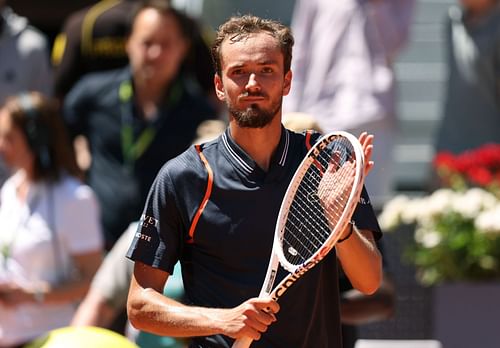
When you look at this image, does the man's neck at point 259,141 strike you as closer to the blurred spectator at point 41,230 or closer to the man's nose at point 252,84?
the man's nose at point 252,84

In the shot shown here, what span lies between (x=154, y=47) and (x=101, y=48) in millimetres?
693

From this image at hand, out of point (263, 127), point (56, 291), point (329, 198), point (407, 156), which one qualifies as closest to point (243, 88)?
point (263, 127)

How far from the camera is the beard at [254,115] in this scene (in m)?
3.88

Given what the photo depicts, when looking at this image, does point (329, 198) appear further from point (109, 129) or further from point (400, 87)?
point (400, 87)

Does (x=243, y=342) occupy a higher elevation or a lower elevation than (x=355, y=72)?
lower

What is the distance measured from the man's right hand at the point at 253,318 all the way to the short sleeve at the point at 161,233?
425mm

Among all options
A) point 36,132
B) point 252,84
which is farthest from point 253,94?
point 36,132

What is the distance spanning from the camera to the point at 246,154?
13.2 ft

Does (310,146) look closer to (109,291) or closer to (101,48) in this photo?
(109,291)

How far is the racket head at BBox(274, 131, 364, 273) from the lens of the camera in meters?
3.77

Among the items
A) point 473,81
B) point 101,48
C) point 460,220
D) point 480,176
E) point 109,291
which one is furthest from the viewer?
point 101,48

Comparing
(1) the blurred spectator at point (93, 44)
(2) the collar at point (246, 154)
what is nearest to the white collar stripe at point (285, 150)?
(2) the collar at point (246, 154)

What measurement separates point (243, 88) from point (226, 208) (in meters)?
0.36

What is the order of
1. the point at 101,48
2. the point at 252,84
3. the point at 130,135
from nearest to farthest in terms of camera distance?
the point at 252,84
the point at 130,135
the point at 101,48
